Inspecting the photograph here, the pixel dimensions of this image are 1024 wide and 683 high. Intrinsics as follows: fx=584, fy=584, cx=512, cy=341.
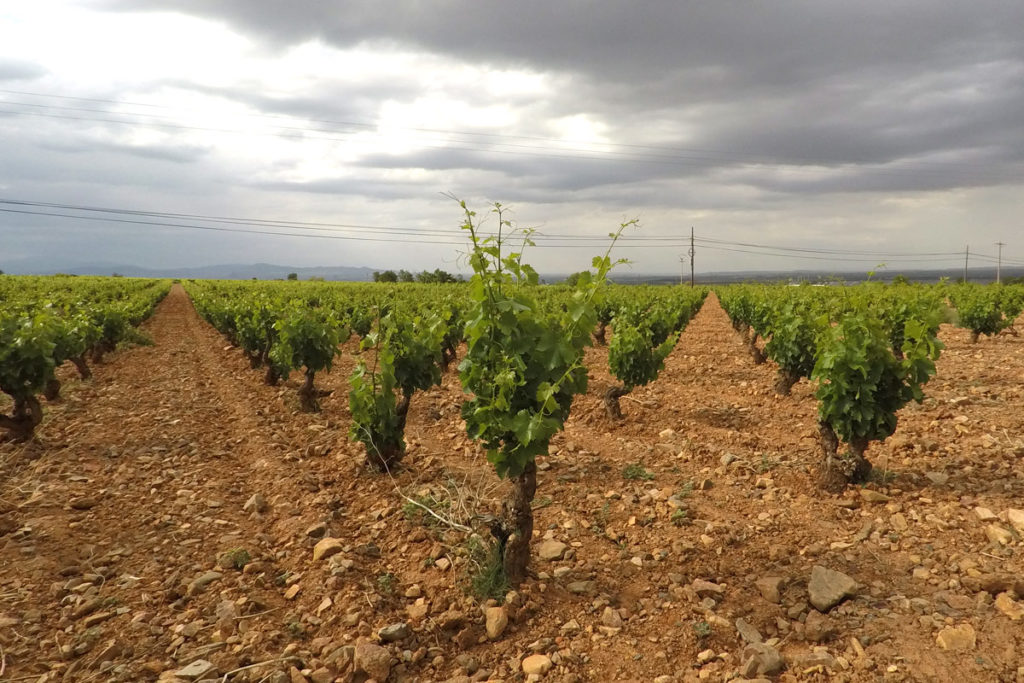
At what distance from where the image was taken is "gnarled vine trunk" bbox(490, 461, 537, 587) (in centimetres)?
443

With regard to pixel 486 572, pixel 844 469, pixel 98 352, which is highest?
pixel 98 352

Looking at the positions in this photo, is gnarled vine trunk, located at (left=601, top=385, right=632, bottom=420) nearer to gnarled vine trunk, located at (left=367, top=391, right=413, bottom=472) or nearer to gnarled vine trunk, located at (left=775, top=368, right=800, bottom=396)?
gnarled vine trunk, located at (left=775, top=368, right=800, bottom=396)

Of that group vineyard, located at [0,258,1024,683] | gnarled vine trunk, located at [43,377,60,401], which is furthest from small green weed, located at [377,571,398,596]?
gnarled vine trunk, located at [43,377,60,401]

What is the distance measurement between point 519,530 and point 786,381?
8248 millimetres

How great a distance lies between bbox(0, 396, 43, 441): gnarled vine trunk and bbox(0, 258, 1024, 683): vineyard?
35 millimetres

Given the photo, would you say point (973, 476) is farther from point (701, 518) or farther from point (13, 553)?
point (13, 553)

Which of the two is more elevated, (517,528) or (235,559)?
(517,528)

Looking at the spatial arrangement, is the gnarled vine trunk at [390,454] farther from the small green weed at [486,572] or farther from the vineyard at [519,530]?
the small green weed at [486,572]

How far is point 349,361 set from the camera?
15508 mm

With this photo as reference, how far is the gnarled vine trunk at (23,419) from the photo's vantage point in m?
7.58

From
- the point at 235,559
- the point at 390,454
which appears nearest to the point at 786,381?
the point at 390,454

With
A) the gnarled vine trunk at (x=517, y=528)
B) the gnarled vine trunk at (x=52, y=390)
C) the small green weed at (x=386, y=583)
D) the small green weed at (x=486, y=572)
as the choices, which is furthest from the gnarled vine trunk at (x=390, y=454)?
the gnarled vine trunk at (x=52, y=390)

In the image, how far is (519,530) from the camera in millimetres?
4492

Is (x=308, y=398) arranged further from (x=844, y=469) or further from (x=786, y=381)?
(x=786, y=381)
